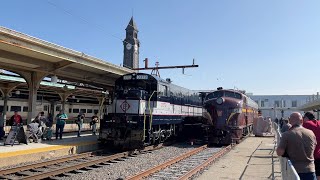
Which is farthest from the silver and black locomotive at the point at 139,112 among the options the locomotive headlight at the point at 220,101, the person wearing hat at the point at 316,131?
the person wearing hat at the point at 316,131

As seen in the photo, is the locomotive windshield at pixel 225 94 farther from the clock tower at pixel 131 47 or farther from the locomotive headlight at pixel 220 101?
the clock tower at pixel 131 47

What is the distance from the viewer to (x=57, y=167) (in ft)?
37.0

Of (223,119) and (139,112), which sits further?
(223,119)

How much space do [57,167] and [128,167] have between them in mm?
2537

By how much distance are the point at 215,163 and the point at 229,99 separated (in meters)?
7.26

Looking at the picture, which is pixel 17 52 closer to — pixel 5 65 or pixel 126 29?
pixel 5 65

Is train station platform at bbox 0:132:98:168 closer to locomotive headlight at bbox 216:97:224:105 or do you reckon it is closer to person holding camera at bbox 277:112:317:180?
locomotive headlight at bbox 216:97:224:105

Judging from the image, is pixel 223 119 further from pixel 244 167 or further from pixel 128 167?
pixel 128 167

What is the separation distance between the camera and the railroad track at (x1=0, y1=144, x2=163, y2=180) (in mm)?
9727

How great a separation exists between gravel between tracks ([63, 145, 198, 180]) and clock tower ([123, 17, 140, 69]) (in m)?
77.9

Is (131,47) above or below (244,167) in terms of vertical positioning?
above

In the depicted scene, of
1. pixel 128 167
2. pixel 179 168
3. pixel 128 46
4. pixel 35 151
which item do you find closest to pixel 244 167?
pixel 179 168

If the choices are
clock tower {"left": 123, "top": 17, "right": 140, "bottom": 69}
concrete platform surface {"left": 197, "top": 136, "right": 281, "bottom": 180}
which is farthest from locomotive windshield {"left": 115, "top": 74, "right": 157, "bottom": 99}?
clock tower {"left": 123, "top": 17, "right": 140, "bottom": 69}

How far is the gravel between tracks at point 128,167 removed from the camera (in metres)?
10.2
